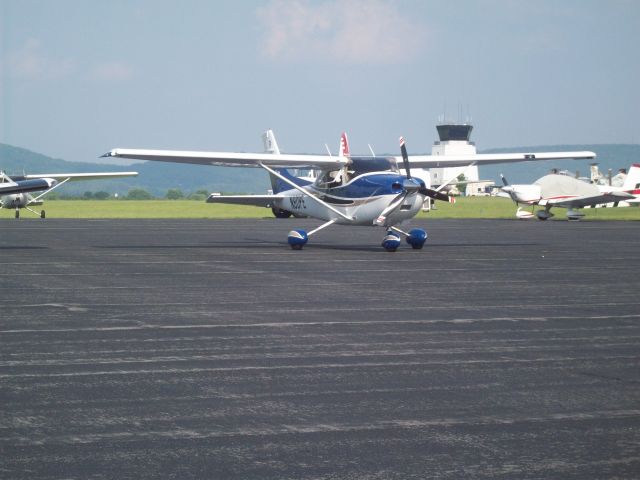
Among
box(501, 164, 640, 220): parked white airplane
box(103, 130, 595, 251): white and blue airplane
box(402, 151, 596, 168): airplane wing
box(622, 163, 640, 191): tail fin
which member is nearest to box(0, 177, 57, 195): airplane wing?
box(103, 130, 595, 251): white and blue airplane

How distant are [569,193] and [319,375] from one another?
46.6 meters

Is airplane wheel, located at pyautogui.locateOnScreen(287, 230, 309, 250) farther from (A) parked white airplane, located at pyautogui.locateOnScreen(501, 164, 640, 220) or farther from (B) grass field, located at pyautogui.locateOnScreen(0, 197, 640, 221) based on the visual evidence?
(B) grass field, located at pyautogui.locateOnScreen(0, 197, 640, 221)

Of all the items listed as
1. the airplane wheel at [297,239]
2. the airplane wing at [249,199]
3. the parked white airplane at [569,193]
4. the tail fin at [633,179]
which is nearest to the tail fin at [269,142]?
the airplane wing at [249,199]

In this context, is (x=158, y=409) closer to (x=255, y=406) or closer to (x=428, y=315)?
(x=255, y=406)

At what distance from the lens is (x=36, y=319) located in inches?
490

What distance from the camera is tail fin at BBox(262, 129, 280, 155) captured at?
3972cm

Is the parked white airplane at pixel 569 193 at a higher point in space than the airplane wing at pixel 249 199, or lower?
higher

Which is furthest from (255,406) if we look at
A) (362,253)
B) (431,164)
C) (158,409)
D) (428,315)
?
(431,164)

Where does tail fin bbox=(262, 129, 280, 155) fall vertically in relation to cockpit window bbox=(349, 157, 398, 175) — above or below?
above

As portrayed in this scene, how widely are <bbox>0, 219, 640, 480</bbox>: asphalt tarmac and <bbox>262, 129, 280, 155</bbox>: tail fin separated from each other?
2059 cm

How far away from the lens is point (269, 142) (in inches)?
1585

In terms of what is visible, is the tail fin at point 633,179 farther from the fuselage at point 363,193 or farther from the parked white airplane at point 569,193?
the fuselage at point 363,193

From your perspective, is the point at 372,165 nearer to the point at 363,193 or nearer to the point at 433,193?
the point at 363,193

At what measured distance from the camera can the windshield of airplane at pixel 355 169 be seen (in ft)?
87.2
